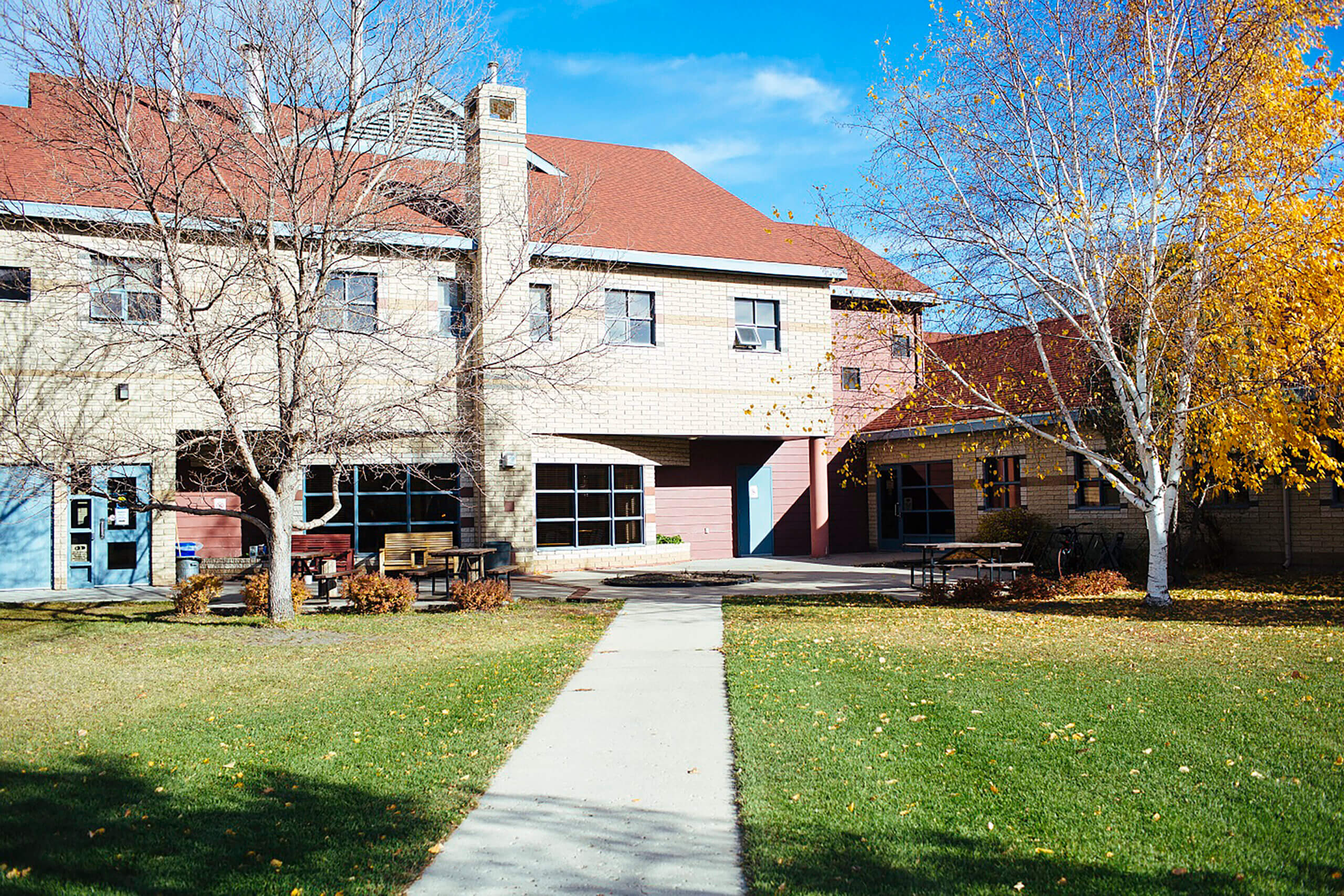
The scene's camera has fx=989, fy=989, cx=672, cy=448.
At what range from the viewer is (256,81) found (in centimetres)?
1240

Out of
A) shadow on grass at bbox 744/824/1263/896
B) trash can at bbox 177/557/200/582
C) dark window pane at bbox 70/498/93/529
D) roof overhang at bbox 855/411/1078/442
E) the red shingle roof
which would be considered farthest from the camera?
trash can at bbox 177/557/200/582

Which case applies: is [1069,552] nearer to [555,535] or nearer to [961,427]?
[961,427]

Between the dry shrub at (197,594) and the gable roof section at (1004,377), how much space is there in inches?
408

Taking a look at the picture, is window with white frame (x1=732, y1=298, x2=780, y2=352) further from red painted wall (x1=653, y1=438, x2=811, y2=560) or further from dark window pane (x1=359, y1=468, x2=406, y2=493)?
dark window pane (x1=359, y1=468, x2=406, y2=493)

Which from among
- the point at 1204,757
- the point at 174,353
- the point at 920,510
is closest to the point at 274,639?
the point at 174,353

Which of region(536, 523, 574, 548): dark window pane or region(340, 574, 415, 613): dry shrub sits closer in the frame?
region(340, 574, 415, 613): dry shrub

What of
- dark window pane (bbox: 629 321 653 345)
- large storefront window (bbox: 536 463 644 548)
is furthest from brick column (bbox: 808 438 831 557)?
dark window pane (bbox: 629 321 653 345)

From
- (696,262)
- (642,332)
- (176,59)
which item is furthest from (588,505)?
(176,59)

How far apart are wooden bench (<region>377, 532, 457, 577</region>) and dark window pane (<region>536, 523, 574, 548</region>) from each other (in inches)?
78.4

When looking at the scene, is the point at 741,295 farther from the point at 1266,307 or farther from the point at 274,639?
the point at 274,639

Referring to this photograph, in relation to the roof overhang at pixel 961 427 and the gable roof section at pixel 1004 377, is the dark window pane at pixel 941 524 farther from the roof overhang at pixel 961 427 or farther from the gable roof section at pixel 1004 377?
the gable roof section at pixel 1004 377

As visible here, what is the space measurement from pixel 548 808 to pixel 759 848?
1331 millimetres

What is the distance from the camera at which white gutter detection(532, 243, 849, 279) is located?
20.8 meters

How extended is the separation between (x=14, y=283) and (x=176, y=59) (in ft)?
28.6
